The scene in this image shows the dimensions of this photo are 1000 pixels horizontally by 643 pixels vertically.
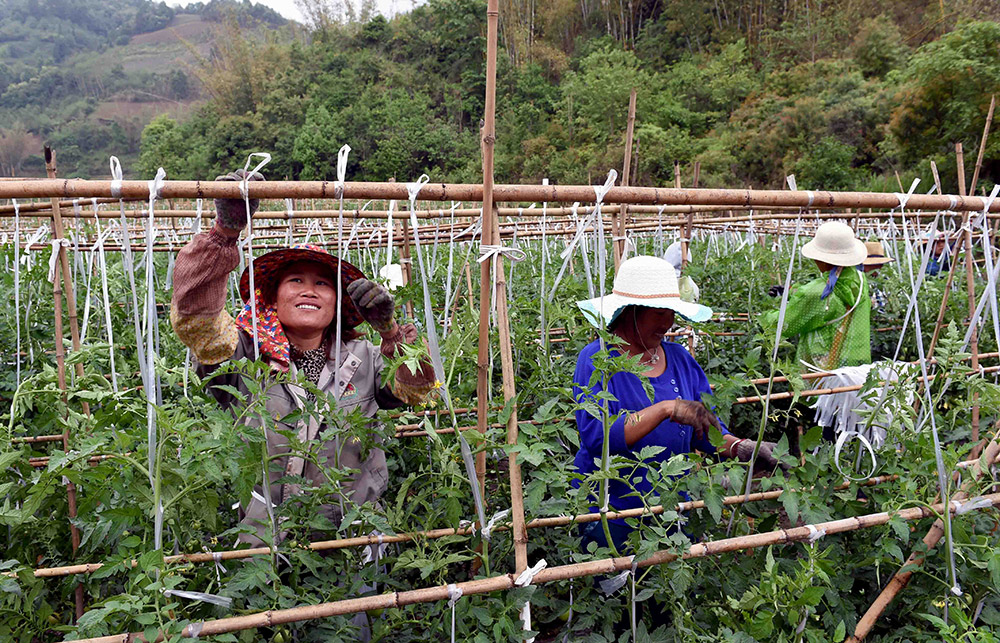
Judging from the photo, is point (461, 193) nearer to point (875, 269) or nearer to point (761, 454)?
point (761, 454)

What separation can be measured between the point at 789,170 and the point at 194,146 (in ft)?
134

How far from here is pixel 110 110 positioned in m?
79.0

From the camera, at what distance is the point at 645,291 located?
197 cm

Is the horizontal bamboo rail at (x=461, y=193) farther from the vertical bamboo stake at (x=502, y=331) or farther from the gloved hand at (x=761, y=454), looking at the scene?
the gloved hand at (x=761, y=454)

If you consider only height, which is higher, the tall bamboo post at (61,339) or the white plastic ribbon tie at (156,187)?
the white plastic ribbon tie at (156,187)

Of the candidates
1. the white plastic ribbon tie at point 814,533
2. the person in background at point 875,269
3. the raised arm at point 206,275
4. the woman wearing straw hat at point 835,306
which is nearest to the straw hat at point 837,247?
the woman wearing straw hat at point 835,306

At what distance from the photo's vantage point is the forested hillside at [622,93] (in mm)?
19891

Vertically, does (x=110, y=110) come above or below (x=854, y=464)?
above

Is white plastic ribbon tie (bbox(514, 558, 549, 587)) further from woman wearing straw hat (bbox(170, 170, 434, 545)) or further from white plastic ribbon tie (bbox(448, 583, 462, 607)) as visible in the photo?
woman wearing straw hat (bbox(170, 170, 434, 545))

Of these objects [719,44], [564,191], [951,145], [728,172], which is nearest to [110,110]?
[719,44]

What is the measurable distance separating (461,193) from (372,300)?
1.22 ft

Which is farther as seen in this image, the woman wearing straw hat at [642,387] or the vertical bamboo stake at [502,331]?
the woman wearing straw hat at [642,387]

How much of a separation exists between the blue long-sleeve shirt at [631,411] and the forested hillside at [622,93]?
17.0 meters

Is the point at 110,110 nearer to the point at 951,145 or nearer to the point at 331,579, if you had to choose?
the point at 951,145
